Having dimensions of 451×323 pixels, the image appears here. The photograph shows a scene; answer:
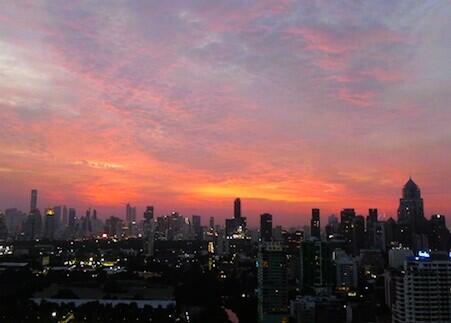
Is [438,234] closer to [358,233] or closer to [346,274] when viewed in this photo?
[358,233]

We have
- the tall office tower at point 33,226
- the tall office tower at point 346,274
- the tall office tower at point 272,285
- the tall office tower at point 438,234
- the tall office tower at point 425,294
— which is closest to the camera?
the tall office tower at point 425,294

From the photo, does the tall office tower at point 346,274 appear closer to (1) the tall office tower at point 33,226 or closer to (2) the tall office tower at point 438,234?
(2) the tall office tower at point 438,234

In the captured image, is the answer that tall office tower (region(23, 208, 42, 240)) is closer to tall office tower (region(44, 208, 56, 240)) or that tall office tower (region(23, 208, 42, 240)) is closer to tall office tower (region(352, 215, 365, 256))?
tall office tower (region(44, 208, 56, 240))

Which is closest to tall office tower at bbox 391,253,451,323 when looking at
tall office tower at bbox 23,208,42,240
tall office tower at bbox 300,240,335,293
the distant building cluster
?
the distant building cluster

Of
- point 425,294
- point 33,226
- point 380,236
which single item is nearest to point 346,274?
point 425,294

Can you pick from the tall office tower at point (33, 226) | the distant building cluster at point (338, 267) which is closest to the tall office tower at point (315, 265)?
the distant building cluster at point (338, 267)

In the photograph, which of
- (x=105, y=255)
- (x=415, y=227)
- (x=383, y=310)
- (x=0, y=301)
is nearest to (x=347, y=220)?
(x=415, y=227)
